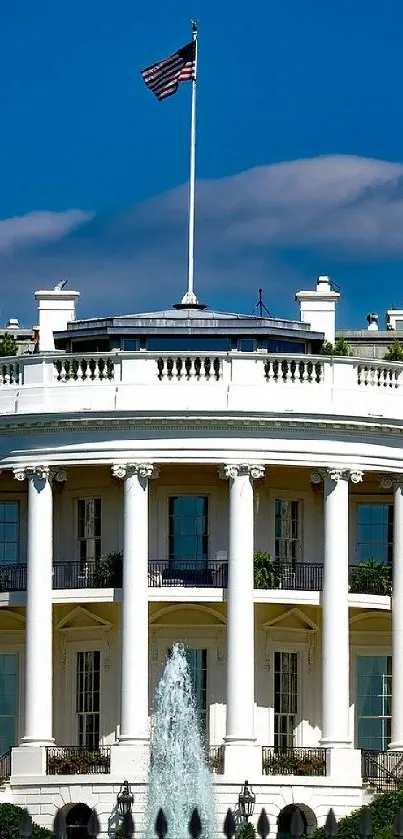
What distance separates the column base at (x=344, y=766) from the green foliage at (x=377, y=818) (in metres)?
1.30

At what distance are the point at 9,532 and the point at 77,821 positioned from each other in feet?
29.2

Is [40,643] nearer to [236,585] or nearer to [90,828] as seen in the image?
[236,585]

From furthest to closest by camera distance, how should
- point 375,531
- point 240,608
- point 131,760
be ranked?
1. point 375,531
2. point 240,608
3. point 131,760

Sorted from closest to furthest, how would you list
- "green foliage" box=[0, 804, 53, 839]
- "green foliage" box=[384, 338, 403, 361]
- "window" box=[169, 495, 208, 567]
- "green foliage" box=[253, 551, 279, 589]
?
1. "green foliage" box=[0, 804, 53, 839]
2. "green foliage" box=[253, 551, 279, 589]
3. "window" box=[169, 495, 208, 567]
4. "green foliage" box=[384, 338, 403, 361]

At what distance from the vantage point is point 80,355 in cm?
6400

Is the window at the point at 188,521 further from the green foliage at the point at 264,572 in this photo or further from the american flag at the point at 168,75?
the american flag at the point at 168,75

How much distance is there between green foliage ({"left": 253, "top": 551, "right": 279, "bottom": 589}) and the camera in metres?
64.6

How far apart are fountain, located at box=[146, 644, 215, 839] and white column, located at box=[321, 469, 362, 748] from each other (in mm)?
3191

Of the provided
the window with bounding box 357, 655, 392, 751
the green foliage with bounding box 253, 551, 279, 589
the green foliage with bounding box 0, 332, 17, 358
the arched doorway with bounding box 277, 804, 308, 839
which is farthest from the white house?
the green foliage with bounding box 0, 332, 17, 358

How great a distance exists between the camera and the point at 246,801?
2402 inches

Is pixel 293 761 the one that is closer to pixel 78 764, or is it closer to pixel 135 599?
pixel 78 764

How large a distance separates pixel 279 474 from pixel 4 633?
788 cm

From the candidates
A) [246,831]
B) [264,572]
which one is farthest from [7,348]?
[246,831]

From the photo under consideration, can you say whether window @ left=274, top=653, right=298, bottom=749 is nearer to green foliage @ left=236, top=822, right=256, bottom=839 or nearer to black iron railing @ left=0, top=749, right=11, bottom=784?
green foliage @ left=236, top=822, right=256, bottom=839
